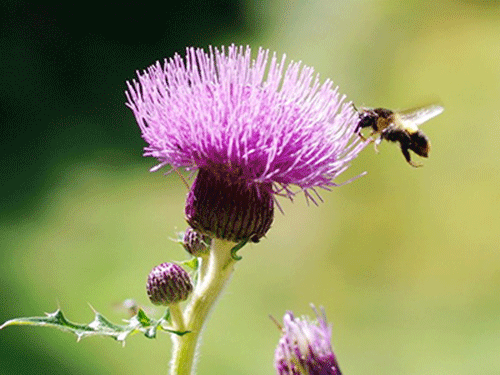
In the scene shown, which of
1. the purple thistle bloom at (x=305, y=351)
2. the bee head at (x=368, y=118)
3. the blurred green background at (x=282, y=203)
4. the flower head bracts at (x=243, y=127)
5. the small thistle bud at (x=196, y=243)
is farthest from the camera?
the blurred green background at (x=282, y=203)

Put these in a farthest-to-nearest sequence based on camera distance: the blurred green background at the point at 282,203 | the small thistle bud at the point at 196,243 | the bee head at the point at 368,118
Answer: the blurred green background at the point at 282,203 → the bee head at the point at 368,118 → the small thistle bud at the point at 196,243

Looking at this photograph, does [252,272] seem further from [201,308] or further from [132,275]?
[201,308]

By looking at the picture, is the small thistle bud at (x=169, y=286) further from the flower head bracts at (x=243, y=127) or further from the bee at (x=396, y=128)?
the bee at (x=396, y=128)

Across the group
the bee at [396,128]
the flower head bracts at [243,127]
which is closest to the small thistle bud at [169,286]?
the flower head bracts at [243,127]

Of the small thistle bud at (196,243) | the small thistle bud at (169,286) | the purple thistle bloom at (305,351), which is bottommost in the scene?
the purple thistle bloom at (305,351)

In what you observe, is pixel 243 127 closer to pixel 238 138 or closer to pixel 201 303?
pixel 238 138

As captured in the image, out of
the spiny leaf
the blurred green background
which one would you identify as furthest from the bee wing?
the blurred green background

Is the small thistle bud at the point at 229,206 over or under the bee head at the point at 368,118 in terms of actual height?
under

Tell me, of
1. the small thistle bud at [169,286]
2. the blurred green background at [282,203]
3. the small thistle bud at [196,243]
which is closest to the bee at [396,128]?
the small thistle bud at [196,243]

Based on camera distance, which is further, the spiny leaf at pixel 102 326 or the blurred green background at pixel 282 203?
the blurred green background at pixel 282 203
